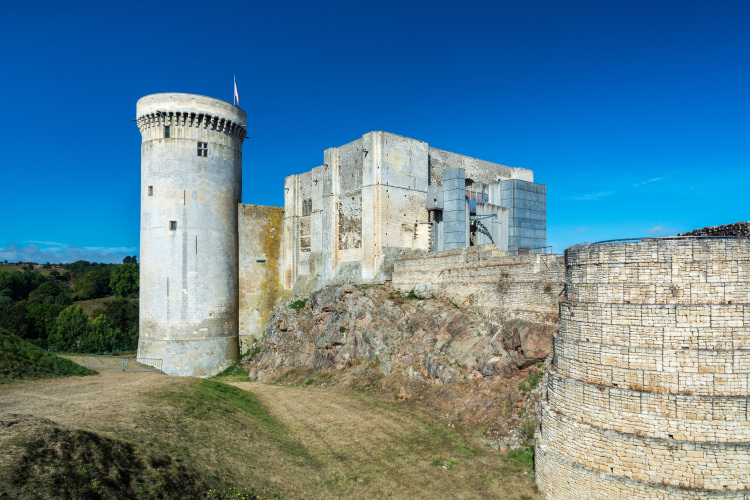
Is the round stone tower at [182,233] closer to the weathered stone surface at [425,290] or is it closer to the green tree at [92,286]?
the weathered stone surface at [425,290]

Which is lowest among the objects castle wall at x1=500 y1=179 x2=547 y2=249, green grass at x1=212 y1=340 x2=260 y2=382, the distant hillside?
green grass at x1=212 y1=340 x2=260 y2=382

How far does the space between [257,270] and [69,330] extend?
23.8 meters

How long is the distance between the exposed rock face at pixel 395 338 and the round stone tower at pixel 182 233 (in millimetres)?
4497

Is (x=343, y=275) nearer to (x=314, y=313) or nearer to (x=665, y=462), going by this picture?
(x=314, y=313)

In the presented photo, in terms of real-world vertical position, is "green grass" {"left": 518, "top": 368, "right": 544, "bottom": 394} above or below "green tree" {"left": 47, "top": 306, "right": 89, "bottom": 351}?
above

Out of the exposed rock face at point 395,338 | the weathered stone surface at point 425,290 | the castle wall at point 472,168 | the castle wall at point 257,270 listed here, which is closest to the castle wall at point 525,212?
the castle wall at point 472,168

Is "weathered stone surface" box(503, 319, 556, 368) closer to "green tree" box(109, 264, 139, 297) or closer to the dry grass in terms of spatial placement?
the dry grass

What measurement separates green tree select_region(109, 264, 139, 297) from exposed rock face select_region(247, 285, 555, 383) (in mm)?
55782

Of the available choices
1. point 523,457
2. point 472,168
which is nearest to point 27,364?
point 523,457

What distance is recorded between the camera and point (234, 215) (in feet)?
117

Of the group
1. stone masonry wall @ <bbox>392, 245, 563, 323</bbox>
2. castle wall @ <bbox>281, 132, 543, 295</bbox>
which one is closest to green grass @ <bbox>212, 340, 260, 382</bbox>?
castle wall @ <bbox>281, 132, 543, 295</bbox>

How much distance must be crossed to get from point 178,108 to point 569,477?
105ft

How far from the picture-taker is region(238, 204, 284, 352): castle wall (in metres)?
36.4

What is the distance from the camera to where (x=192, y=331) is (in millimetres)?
32969
